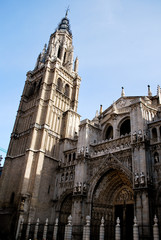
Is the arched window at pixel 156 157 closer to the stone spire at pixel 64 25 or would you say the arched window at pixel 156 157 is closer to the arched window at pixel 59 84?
the arched window at pixel 59 84

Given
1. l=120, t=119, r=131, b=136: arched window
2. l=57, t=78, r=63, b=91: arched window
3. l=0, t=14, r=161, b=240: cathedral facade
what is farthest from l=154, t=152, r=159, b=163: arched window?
l=57, t=78, r=63, b=91: arched window

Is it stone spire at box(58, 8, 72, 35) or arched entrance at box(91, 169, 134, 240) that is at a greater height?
stone spire at box(58, 8, 72, 35)

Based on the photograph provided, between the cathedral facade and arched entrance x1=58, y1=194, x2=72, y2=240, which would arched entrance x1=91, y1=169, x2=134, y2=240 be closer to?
the cathedral facade

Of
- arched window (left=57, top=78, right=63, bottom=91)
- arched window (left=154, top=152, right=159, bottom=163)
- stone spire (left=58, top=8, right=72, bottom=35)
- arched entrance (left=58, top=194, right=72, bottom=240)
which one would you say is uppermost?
stone spire (left=58, top=8, right=72, bottom=35)

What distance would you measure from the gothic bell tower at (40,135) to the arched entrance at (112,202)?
7898 mm

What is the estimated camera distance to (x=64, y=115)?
37812mm

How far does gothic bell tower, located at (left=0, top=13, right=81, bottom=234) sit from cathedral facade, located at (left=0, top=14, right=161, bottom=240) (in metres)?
0.12

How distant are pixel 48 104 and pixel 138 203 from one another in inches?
824

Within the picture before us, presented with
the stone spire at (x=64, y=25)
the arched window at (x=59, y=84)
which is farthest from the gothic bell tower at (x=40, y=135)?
the stone spire at (x=64, y=25)

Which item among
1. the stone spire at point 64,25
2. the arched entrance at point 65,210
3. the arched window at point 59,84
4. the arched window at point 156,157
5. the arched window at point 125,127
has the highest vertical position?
the stone spire at point 64,25

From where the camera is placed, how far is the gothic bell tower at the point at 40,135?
1125 inches

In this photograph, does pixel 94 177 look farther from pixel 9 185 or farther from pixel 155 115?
pixel 9 185

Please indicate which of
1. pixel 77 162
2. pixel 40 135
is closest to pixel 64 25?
pixel 40 135

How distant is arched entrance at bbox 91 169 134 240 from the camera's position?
2392cm
